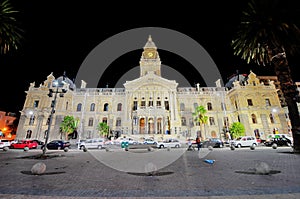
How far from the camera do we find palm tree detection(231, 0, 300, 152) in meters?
13.1

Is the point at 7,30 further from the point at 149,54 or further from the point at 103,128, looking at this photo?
the point at 149,54

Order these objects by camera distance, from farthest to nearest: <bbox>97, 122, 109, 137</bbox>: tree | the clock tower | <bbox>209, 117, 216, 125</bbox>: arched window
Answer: the clock tower, <bbox>209, 117, 216, 125</bbox>: arched window, <bbox>97, 122, 109, 137</bbox>: tree

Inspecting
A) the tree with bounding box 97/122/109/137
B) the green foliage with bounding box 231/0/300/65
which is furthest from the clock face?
the green foliage with bounding box 231/0/300/65

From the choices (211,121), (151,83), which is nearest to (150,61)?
(151,83)

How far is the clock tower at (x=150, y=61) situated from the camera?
50.8 metres

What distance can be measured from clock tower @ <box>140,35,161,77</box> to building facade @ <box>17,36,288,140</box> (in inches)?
294

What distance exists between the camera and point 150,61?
51.5 metres

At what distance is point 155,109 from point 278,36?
2910 cm

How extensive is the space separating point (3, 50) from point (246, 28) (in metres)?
24.1

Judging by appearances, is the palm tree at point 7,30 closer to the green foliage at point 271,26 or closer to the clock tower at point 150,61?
the green foliage at point 271,26

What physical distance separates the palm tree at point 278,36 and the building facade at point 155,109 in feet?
84.0

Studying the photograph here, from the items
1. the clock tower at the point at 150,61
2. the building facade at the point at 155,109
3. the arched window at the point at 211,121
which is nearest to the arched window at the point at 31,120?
the building facade at the point at 155,109

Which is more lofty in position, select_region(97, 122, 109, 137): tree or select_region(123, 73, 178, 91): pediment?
select_region(123, 73, 178, 91): pediment

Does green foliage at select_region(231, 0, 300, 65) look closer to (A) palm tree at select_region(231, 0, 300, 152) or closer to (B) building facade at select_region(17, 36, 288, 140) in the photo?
(A) palm tree at select_region(231, 0, 300, 152)
